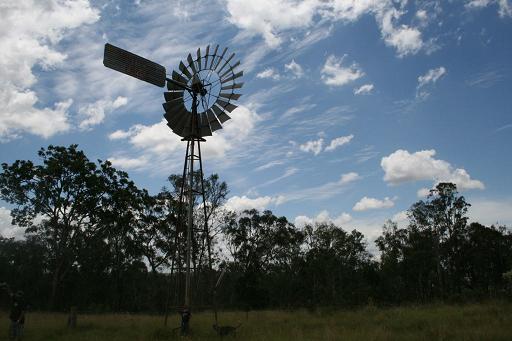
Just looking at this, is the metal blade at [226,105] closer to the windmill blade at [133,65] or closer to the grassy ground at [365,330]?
the windmill blade at [133,65]

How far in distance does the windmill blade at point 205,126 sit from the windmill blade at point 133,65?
1.99 meters

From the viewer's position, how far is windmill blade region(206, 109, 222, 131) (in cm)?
1479

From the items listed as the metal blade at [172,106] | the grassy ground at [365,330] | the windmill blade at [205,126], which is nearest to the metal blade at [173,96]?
the metal blade at [172,106]

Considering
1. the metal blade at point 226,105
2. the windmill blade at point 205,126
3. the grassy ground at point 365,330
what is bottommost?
the grassy ground at point 365,330

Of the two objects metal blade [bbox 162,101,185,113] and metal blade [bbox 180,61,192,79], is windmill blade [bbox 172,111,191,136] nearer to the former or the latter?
metal blade [bbox 162,101,185,113]

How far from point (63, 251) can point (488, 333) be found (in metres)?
28.8

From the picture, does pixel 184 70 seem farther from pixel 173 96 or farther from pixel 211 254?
pixel 211 254

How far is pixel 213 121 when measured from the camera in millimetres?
14836

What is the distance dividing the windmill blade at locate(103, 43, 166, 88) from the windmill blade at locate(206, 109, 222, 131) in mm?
2047

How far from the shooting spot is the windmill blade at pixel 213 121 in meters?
14.8

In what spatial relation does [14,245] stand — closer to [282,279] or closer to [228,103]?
[282,279]

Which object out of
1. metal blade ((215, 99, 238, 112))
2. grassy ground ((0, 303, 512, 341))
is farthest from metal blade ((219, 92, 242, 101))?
grassy ground ((0, 303, 512, 341))

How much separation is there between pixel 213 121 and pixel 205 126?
1.13 ft

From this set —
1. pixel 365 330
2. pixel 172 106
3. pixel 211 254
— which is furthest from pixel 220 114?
pixel 211 254
